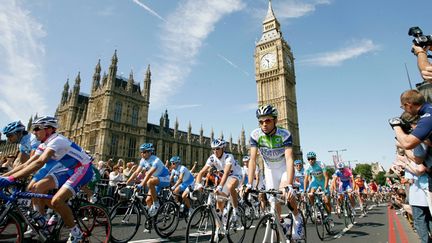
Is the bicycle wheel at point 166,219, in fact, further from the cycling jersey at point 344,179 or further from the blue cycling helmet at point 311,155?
the cycling jersey at point 344,179

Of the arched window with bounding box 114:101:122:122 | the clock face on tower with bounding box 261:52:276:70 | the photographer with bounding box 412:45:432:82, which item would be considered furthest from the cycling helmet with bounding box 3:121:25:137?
the clock face on tower with bounding box 261:52:276:70

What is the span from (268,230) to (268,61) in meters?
76.5

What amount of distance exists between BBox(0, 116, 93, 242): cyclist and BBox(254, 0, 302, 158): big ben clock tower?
70534 mm

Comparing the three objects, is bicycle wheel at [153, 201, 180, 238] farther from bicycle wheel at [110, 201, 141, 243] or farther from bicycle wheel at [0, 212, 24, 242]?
bicycle wheel at [0, 212, 24, 242]

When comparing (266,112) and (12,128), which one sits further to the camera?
(12,128)

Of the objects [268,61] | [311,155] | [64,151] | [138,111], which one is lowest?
[64,151]

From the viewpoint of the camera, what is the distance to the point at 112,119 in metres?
47.7

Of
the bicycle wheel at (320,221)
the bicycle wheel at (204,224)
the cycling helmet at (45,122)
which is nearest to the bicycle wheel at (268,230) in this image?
the bicycle wheel at (204,224)

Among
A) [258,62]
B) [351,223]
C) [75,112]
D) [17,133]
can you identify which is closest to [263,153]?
[17,133]

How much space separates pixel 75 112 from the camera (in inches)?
2238

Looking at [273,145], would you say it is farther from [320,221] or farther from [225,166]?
[320,221]

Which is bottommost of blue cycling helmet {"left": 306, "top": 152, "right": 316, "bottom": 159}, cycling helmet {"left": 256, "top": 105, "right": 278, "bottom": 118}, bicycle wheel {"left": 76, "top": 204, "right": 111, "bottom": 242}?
bicycle wheel {"left": 76, "top": 204, "right": 111, "bottom": 242}

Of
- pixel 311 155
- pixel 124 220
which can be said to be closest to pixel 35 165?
pixel 124 220

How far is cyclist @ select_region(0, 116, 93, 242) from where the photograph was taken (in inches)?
153
